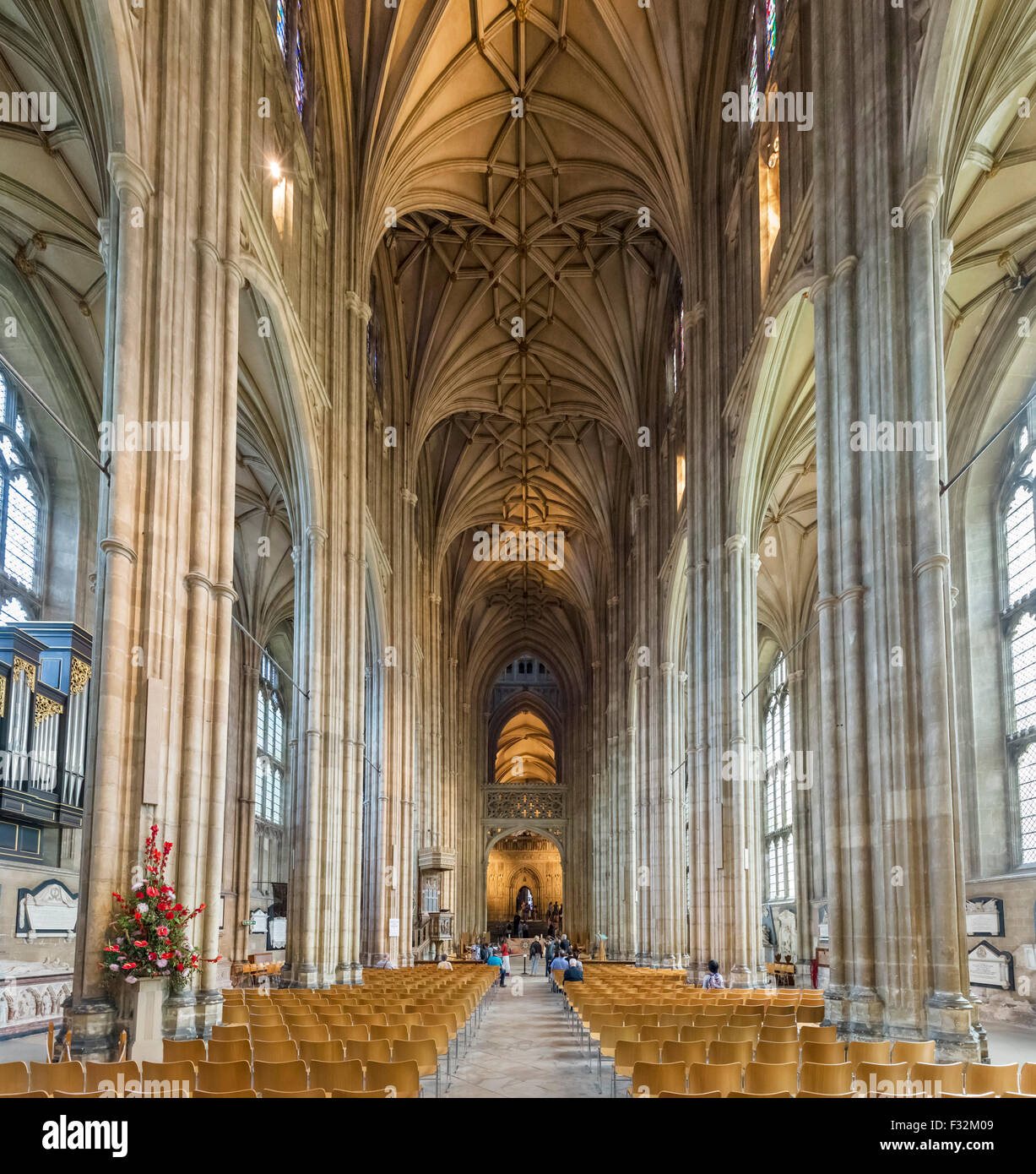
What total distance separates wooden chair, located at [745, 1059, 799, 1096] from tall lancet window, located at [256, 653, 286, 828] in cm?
3165

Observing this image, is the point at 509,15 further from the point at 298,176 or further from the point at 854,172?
the point at 854,172

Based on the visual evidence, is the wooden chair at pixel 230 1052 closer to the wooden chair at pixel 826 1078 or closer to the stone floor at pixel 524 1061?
the stone floor at pixel 524 1061

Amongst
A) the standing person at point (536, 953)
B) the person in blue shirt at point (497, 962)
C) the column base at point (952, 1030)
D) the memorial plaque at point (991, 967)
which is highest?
the column base at point (952, 1030)

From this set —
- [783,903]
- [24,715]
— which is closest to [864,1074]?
[24,715]

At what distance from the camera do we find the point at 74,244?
20.9m

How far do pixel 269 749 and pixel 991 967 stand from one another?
91.2 feet

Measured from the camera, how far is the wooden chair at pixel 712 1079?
23.5 ft

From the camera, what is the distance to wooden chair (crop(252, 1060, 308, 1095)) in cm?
716

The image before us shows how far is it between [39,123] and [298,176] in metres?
4.93

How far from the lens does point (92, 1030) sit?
10.4m

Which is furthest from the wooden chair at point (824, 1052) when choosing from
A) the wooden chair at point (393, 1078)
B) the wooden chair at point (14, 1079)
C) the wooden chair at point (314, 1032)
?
the wooden chair at point (14, 1079)

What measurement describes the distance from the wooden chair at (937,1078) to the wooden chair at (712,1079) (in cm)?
120

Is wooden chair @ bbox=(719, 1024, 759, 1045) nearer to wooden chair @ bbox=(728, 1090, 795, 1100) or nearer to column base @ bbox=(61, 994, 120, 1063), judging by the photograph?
wooden chair @ bbox=(728, 1090, 795, 1100)

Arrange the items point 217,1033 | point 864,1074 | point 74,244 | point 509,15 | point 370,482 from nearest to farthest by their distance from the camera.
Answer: point 864,1074, point 217,1033, point 74,244, point 509,15, point 370,482
